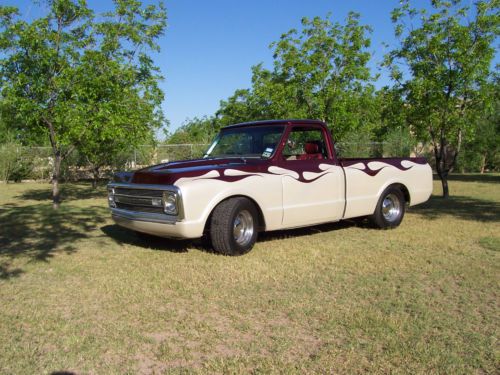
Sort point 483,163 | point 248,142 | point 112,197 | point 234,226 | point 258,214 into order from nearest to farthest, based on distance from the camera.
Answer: point 234,226, point 258,214, point 112,197, point 248,142, point 483,163

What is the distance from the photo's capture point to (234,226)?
233 inches

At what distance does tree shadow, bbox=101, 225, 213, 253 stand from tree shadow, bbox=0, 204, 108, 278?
0.64 meters

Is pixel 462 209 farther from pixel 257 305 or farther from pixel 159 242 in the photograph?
pixel 257 305

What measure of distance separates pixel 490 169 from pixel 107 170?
23444 mm

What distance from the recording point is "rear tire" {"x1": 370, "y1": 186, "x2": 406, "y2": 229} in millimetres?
7727

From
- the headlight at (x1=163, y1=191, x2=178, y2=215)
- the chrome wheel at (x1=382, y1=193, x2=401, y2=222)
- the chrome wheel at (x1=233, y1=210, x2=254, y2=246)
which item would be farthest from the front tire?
the chrome wheel at (x1=382, y1=193, x2=401, y2=222)

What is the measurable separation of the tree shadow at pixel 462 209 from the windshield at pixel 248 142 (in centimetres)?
415

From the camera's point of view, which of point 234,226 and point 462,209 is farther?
point 462,209

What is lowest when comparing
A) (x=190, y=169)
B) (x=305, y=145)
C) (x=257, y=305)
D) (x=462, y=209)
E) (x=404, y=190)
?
(x=257, y=305)

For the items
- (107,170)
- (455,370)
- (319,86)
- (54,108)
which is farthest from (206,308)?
(107,170)

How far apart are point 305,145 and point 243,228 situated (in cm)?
186

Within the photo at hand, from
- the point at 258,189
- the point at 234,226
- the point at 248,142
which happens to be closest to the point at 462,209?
the point at 248,142

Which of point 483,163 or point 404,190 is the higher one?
point 483,163

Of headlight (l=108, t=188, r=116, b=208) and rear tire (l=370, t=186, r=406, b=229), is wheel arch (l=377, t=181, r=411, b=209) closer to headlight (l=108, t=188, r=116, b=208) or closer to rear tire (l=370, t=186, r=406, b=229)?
rear tire (l=370, t=186, r=406, b=229)
